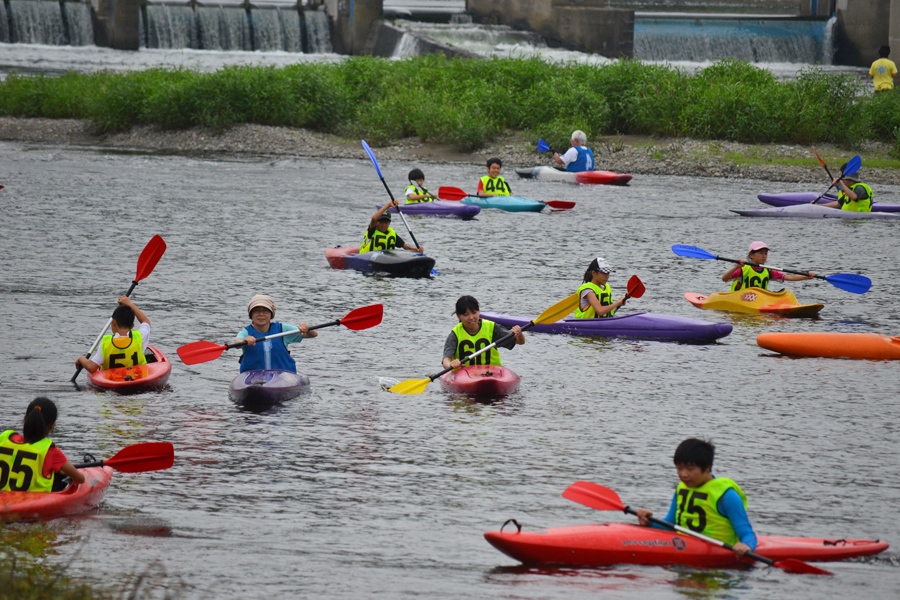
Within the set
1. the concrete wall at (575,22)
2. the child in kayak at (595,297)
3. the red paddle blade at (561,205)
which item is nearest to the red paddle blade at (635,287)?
the child in kayak at (595,297)

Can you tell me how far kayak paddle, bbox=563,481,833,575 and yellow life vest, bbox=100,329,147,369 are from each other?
173 inches

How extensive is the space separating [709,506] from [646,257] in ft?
33.4

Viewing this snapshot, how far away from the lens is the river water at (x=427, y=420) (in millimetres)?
5340

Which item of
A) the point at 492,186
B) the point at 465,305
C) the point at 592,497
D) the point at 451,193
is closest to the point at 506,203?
the point at 492,186

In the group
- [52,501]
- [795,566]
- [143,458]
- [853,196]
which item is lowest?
[795,566]

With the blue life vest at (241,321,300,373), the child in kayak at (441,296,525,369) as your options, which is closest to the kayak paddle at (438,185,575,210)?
the child in kayak at (441,296,525,369)

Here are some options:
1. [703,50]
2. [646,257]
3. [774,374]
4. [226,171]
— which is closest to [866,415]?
[774,374]

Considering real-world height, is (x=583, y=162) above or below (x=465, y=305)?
above

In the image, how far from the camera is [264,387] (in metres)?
7.95

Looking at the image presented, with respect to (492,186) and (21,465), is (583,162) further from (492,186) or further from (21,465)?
(21,465)

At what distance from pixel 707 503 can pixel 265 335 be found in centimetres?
409

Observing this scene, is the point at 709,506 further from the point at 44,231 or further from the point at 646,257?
the point at 44,231

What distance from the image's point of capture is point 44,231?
1582 cm

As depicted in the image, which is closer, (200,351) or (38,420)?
(38,420)
